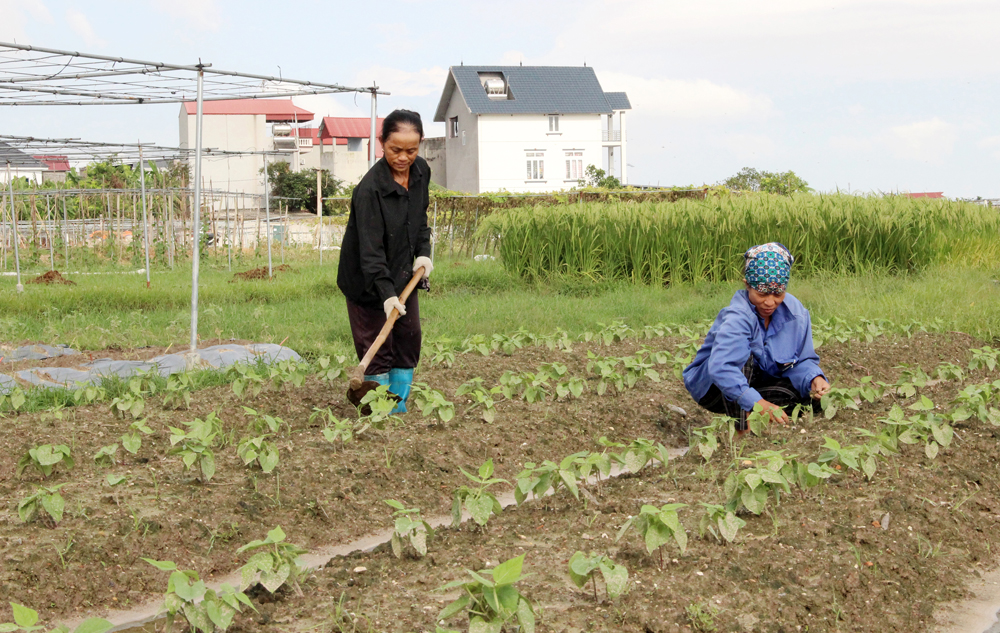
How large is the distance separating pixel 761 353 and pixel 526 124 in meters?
36.2

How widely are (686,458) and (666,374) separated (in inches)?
81.8

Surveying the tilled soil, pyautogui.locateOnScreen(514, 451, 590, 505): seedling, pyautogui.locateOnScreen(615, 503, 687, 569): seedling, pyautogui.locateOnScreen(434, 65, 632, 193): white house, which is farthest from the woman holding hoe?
pyautogui.locateOnScreen(434, 65, 632, 193): white house

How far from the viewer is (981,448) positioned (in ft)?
12.8

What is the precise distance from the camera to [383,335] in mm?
4238

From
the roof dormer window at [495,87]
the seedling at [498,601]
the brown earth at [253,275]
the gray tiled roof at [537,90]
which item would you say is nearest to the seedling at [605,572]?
the seedling at [498,601]

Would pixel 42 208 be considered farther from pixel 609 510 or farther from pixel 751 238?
pixel 609 510

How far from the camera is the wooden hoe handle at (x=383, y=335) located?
424 cm

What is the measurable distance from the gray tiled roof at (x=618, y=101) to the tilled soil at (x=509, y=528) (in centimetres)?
3833

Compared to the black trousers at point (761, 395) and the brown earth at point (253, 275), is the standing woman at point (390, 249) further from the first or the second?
the brown earth at point (253, 275)

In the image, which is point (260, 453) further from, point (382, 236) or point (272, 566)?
point (382, 236)

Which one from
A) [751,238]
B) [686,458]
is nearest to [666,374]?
[686,458]

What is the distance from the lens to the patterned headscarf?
3893mm

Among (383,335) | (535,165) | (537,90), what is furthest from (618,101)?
(383,335)

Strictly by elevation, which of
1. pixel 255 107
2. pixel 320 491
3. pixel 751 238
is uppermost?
pixel 255 107
